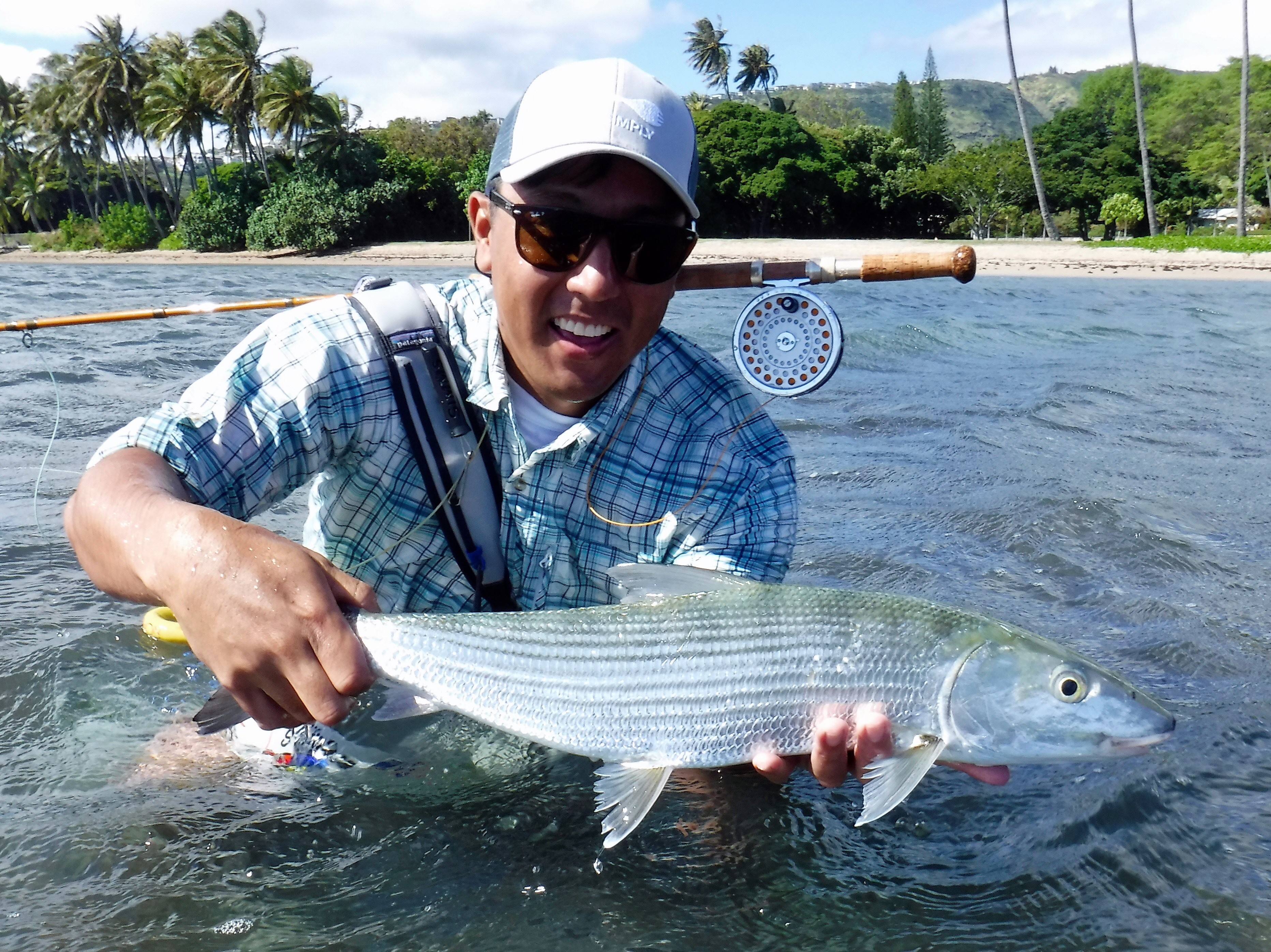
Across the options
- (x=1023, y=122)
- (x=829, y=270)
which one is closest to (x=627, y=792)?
(x=829, y=270)

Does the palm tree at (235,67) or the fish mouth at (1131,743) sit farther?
the palm tree at (235,67)

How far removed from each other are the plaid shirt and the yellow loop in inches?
61.8

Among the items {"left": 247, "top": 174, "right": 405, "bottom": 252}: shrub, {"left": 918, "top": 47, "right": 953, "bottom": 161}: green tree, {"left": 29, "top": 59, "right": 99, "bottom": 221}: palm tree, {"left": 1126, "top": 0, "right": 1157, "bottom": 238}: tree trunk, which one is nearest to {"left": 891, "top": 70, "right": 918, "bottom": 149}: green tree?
{"left": 918, "top": 47, "right": 953, "bottom": 161}: green tree

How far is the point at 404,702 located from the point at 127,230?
7659cm

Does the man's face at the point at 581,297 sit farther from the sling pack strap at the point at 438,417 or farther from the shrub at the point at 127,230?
the shrub at the point at 127,230

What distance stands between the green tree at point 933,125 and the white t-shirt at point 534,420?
10520 cm

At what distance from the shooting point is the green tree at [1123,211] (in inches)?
2509

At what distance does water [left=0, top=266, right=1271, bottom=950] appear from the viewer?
120 inches

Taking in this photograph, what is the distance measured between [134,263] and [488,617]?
65.1 metres

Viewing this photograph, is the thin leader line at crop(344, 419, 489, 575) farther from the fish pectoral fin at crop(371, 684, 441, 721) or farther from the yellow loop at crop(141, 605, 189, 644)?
the yellow loop at crop(141, 605, 189, 644)

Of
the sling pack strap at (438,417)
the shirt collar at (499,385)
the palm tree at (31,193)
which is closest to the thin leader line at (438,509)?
the sling pack strap at (438,417)

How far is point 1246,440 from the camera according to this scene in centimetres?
974

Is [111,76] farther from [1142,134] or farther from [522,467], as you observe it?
[522,467]

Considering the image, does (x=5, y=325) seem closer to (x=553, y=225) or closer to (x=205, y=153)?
(x=553, y=225)
